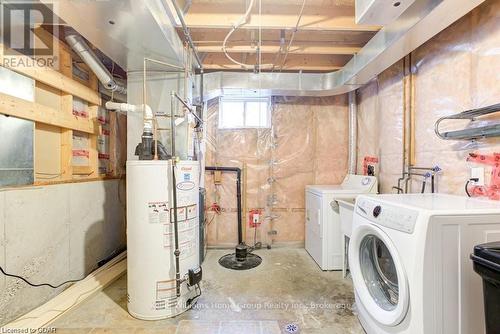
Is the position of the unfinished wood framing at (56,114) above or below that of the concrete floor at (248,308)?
above

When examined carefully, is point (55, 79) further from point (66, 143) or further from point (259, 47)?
point (259, 47)

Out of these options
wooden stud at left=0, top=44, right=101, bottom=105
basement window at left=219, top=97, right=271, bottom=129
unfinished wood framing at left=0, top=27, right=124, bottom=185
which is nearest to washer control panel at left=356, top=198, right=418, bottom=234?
basement window at left=219, top=97, right=271, bottom=129

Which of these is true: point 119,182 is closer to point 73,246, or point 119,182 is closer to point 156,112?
point 73,246

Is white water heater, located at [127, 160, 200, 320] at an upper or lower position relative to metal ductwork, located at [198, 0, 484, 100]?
lower

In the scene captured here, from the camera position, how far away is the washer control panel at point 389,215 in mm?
1201

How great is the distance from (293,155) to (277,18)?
69.0 inches

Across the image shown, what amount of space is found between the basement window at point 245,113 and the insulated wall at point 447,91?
4.90 feet

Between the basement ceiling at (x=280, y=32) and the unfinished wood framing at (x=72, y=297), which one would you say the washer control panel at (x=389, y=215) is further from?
the unfinished wood framing at (x=72, y=297)

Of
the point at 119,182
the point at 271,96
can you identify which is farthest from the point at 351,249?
the point at 119,182

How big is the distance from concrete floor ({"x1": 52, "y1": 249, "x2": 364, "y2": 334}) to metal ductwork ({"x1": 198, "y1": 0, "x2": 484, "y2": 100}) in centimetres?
213

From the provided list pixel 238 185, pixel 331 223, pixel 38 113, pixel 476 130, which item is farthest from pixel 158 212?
pixel 476 130

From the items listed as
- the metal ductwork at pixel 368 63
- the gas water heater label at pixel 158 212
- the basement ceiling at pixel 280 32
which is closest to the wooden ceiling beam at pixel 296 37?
the basement ceiling at pixel 280 32

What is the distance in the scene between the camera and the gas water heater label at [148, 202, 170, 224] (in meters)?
1.76

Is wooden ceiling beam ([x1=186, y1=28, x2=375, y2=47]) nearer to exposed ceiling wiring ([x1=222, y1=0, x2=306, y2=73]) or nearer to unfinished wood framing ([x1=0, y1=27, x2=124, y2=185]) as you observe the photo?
exposed ceiling wiring ([x1=222, y1=0, x2=306, y2=73])
